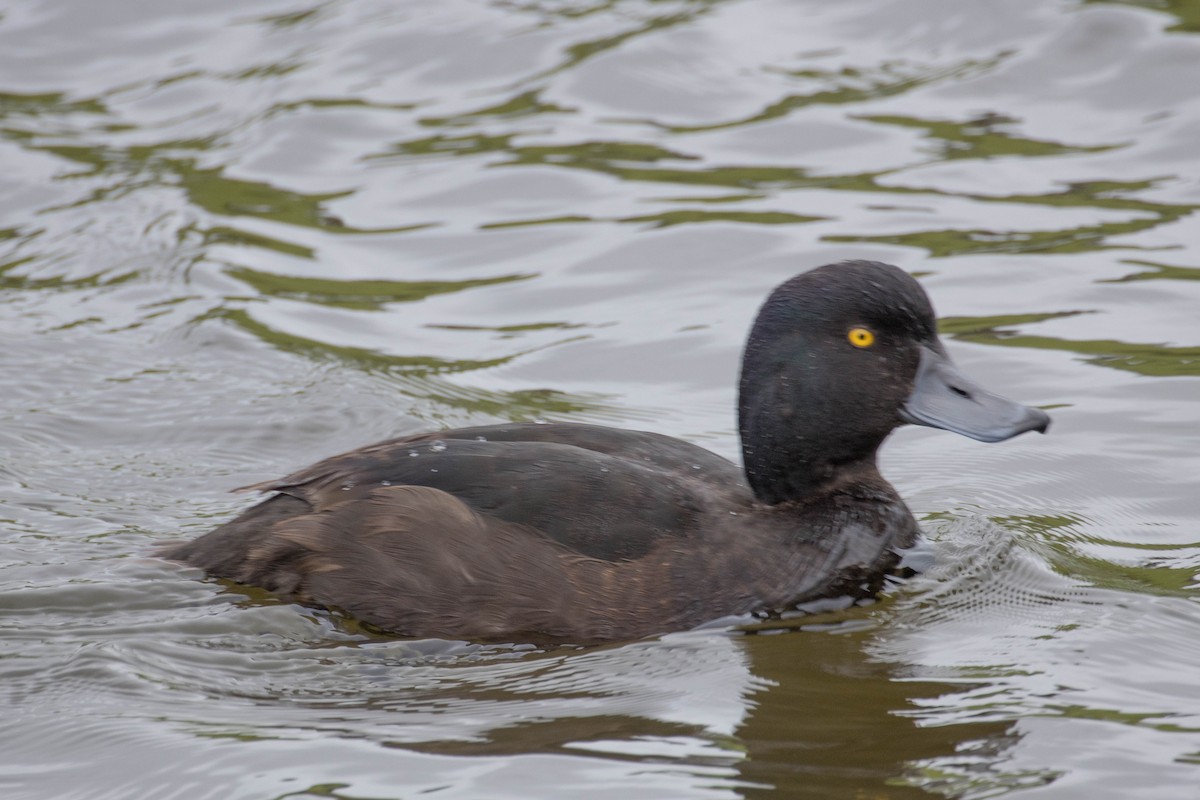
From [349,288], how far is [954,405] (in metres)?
4.39

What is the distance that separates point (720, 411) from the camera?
763 cm

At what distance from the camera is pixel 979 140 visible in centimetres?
1061

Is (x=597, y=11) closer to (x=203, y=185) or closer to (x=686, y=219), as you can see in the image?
(x=686, y=219)

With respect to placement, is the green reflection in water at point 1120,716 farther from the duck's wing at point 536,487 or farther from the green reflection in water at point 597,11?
the green reflection in water at point 597,11

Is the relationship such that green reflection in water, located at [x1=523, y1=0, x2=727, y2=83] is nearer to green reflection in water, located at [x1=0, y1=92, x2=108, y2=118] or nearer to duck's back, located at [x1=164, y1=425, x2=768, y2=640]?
green reflection in water, located at [x1=0, y1=92, x2=108, y2=118]

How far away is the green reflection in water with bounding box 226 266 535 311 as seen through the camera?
29.5 feet

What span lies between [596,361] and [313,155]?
3796 mm

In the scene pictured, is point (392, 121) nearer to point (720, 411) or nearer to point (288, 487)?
point (720, 411)

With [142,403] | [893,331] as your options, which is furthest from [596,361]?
[893,331]

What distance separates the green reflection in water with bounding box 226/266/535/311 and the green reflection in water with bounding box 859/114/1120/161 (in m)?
3.12

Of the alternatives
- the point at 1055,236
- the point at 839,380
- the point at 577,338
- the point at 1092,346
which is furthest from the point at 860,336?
the point at 1055,236

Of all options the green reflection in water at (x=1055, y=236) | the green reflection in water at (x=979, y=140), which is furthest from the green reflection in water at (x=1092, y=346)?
the green reflection in water at (x=979, y=140)

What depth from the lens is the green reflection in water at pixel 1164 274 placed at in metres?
8.47

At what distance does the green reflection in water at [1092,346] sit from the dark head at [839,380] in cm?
224
